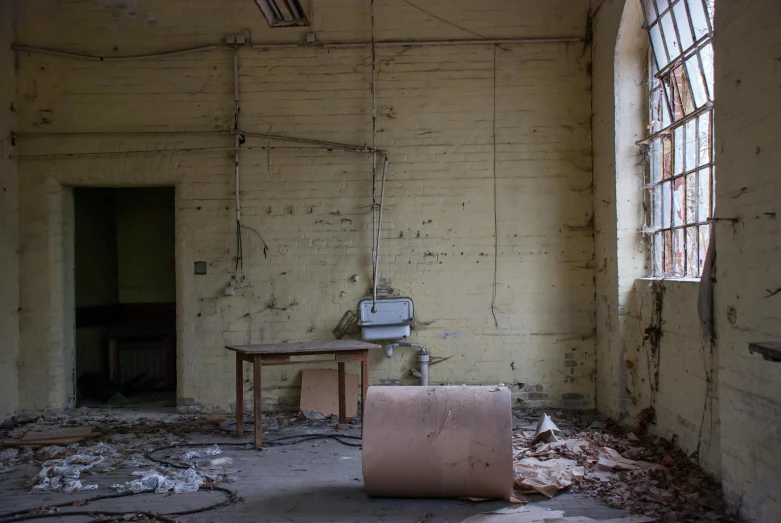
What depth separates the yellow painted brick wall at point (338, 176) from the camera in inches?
240

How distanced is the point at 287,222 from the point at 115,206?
10.1ft

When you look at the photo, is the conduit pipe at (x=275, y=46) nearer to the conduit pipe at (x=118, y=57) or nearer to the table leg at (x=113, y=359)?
the conduit pipe at (x=118, y=57)

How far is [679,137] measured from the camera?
4695mm

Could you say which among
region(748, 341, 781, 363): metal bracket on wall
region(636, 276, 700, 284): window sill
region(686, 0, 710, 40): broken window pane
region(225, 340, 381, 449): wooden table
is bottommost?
region(225, 340, 381, 449): wooden table

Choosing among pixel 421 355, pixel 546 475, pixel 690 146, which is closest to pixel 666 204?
pixel 690 146

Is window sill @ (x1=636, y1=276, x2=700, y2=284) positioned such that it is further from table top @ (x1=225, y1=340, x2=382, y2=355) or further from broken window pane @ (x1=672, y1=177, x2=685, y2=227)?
table top @ (x1=225, y1=340, x2=382, y2=355)

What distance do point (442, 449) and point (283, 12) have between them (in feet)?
10.3

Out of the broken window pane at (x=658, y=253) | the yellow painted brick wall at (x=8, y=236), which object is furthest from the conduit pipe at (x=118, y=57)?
the broken window pane at (x=658, y=253)

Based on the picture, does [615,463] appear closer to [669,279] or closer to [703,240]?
[669,279]

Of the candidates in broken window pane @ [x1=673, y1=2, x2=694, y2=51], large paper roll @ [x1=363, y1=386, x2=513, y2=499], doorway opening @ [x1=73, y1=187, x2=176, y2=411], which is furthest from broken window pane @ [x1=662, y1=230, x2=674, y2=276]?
doorway opening @ [x1=73, y1=187, x2=176, y2=411]

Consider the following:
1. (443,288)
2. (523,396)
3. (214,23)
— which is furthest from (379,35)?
(523,396)

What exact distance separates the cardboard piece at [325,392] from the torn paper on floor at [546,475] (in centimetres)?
203

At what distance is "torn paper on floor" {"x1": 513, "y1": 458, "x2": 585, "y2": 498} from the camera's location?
152 inches

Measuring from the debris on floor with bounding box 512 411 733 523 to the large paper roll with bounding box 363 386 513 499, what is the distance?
385mm
